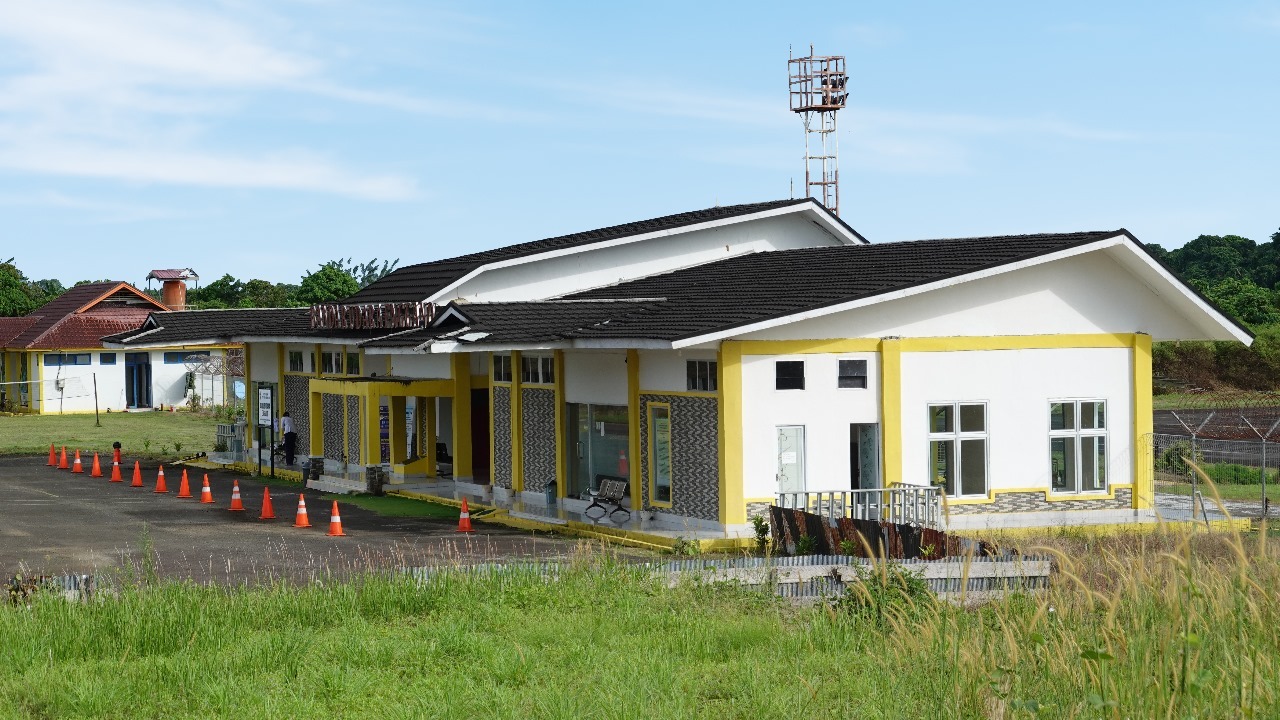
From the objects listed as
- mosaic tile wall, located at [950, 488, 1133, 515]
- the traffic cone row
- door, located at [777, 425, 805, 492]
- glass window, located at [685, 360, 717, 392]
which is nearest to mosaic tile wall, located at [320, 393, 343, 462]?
the traffic cone row

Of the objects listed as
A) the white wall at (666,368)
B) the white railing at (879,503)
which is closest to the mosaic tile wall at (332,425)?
the white wall at (666,368)

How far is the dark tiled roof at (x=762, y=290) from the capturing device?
23.0 meters

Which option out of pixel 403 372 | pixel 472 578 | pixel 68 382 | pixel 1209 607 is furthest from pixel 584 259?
pixel 68 382

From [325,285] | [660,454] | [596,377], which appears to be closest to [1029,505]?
[660,454]

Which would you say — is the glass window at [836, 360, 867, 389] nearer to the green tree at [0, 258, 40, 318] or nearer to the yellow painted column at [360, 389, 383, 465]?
the yellow painted column at [360, 389, 383, 465]

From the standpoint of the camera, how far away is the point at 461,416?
3095cm

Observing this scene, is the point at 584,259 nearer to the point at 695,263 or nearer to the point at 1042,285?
the point at 695,263

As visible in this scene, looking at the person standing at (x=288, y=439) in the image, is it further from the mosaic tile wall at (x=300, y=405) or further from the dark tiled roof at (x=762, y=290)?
the dark tiled roof at (x=762, y=290)

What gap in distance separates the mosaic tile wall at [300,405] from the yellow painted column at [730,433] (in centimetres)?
1705

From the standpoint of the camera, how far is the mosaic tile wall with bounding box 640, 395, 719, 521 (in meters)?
22.8

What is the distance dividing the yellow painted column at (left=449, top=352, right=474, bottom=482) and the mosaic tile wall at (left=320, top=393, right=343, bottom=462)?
483cm

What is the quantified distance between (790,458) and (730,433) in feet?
3.98

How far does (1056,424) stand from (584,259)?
482 inches

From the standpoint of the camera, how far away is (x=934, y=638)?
391 inches
